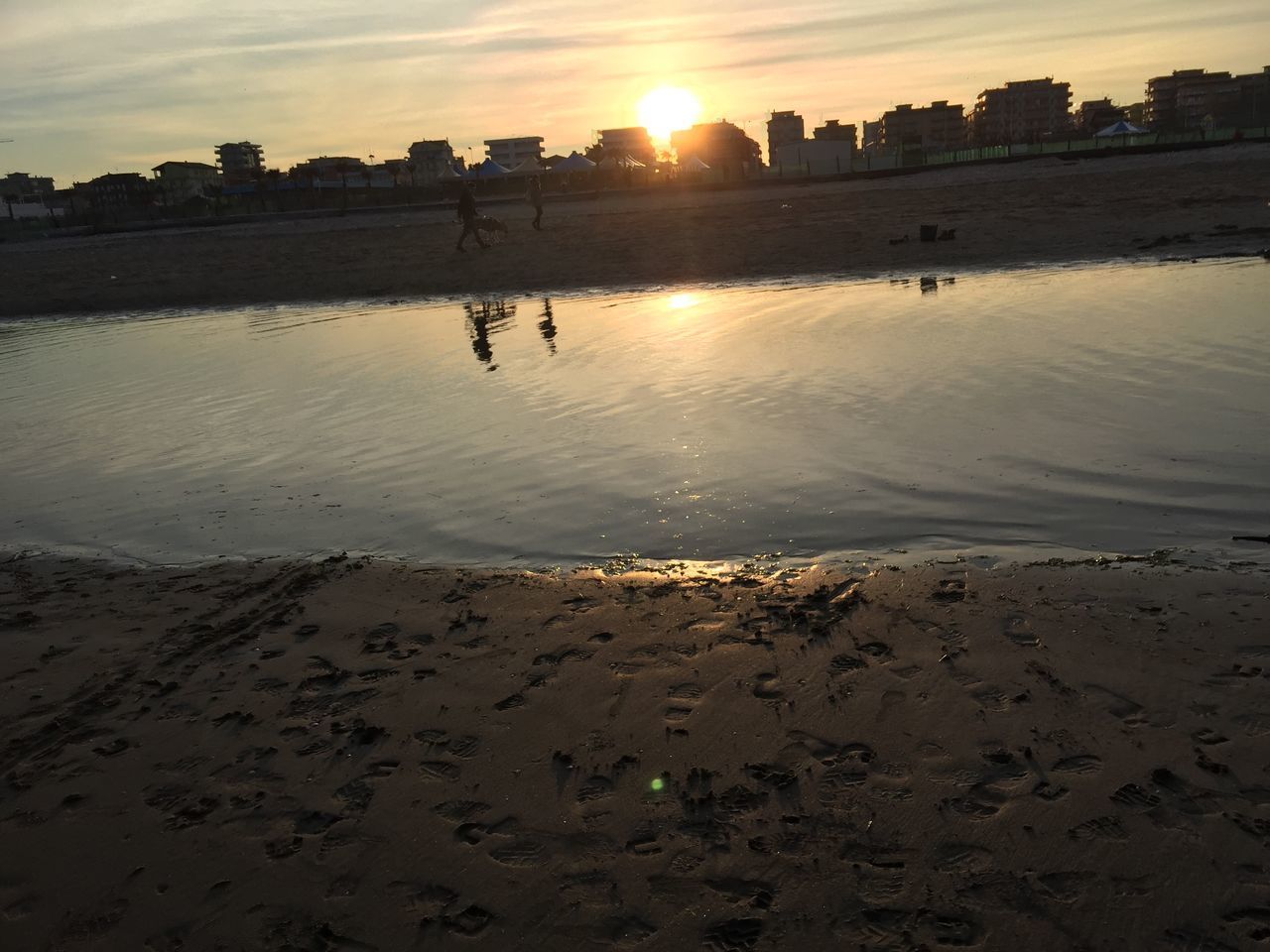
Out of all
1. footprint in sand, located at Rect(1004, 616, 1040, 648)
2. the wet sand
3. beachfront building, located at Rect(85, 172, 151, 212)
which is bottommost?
footprint in sand, located at Rect(1004, 616, 1040, 648)

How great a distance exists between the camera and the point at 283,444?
9.45 metres

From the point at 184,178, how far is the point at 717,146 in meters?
77.1

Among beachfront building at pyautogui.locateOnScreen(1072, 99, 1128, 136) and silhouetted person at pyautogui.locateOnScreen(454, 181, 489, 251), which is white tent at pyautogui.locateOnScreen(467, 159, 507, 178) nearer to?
silhouetted person at pyautogui.locateOnScreen(454, 181, 489, 251)

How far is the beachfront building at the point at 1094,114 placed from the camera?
93537 millimetres

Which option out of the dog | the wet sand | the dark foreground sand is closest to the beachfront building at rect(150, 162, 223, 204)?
the wet sand

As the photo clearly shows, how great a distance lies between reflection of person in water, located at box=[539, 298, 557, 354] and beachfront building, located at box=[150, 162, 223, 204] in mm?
101453

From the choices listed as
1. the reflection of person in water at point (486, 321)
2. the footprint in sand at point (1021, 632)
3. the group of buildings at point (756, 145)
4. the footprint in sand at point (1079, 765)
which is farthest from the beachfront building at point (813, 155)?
the footprint in sand at point (1079, 765)

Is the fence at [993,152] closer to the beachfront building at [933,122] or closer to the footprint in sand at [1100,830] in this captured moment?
the footprint in sand at [1100,830]

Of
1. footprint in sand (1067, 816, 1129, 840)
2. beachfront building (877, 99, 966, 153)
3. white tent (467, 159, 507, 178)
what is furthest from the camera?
beachfront building (877, 99, 966, 153)

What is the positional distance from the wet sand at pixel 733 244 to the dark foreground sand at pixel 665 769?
16327 millimetres

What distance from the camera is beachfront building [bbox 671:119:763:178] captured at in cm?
8819

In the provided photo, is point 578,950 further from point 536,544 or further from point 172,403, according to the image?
point 172,403

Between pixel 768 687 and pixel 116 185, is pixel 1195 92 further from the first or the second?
pixel 768 687

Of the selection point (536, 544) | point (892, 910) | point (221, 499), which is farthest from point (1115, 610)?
point (221, 499)
